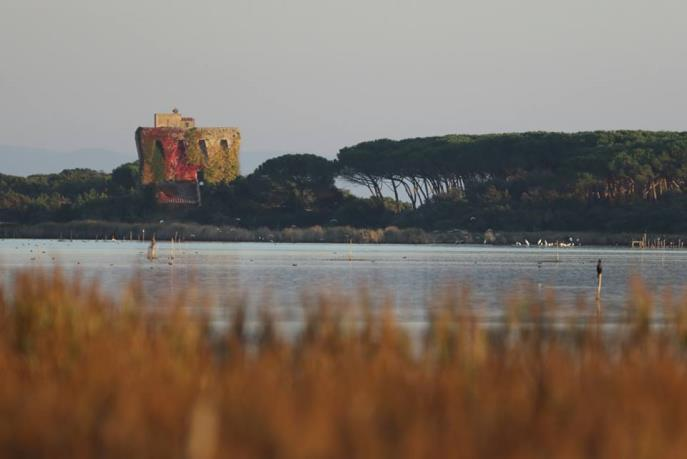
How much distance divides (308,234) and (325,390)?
84984mm

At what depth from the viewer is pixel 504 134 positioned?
96625 mm

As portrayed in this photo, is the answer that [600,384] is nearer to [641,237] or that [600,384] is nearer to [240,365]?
[240,365]

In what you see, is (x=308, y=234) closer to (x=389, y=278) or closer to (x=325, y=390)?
(x=389, y=278)

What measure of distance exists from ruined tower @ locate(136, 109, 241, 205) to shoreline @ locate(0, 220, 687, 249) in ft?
33.4

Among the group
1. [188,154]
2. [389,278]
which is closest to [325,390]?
[389,278]

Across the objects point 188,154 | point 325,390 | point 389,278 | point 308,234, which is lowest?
point 389,278

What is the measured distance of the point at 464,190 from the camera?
95.6 metres

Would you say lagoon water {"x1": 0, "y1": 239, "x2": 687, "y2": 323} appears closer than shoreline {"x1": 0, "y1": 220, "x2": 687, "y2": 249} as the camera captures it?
Yes

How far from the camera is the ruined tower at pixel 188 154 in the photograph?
115 metres

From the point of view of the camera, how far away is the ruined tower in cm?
11519

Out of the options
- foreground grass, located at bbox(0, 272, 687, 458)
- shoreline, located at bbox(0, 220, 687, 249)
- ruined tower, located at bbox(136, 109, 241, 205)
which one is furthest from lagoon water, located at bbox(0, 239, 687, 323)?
ruined tower, located at bbox(136, 109, 241, 205)

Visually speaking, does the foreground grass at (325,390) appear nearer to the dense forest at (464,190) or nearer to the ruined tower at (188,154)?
the dense forest at (464,190)

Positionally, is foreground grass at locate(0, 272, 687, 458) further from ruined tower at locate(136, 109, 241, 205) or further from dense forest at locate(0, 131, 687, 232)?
ruined tower at locate(136, 109, 241, 205)

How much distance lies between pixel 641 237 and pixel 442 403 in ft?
249
